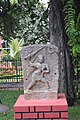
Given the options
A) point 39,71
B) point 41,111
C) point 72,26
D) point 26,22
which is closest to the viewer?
point 41,111

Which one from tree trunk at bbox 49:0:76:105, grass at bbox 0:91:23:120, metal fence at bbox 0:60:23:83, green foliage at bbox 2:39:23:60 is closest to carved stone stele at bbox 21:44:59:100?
grass at bbox 0:91:23:120

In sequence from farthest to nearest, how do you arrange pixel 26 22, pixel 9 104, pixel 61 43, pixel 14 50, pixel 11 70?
pixel 14 50 → pixel 11 70 → pixel 26 22 → pixel 9 104 → pixel 61 43

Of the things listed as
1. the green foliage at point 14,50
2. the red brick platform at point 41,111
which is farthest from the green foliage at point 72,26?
the green foliage at point 14,50

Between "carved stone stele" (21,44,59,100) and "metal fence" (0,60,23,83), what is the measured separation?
7.54 meters

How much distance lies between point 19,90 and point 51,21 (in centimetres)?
433

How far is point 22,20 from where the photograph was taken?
12.6 metres

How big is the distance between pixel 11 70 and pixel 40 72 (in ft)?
29.4

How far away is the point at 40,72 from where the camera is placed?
5.16m

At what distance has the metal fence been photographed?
42.5 feet

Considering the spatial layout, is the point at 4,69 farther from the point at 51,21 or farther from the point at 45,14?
the point at 51,21

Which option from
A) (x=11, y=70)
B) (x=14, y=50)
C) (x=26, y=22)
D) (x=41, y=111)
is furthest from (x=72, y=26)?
(x=14, y=50)

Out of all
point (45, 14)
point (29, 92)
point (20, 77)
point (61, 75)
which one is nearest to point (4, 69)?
point (20, 77)

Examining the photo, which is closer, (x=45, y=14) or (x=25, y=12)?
(x=45, y=14)

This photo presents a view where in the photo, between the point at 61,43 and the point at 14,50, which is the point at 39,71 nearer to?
the point at 61,43
